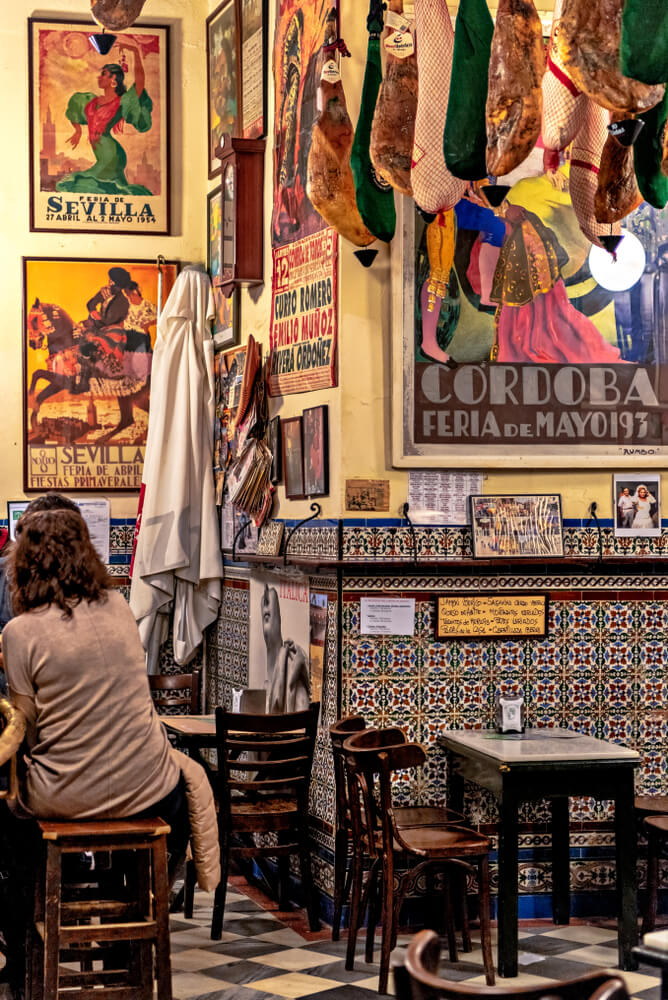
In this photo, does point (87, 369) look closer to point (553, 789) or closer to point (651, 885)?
point (553, 789)

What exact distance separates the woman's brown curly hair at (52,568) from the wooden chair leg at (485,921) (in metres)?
1.74

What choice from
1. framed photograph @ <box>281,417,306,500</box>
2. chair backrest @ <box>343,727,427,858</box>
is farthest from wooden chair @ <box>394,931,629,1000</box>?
framed photograph @ <box>281,417,306,500</box>

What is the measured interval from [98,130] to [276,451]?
2.58m

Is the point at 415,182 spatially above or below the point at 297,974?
above

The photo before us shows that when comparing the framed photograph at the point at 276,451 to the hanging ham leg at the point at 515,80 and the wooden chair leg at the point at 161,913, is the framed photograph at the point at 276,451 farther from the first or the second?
the hanging ham leg at the point at 515,80

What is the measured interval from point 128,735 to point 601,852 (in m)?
2.45

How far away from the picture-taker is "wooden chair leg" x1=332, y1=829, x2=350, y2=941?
5277 mm

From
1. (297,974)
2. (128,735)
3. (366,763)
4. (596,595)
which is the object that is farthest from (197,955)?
(596,595)

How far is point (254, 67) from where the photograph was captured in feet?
22.3

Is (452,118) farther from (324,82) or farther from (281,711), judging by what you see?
(281,711)

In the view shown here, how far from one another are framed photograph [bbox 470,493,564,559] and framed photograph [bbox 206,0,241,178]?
265 cm

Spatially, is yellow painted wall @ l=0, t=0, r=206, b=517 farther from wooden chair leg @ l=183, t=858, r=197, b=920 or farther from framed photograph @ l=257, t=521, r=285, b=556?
wooden chair leg @ l=183, t=858, r=197, b=920

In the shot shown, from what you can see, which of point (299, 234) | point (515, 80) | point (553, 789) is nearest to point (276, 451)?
point (299, 234)

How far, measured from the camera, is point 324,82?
16.1ft
